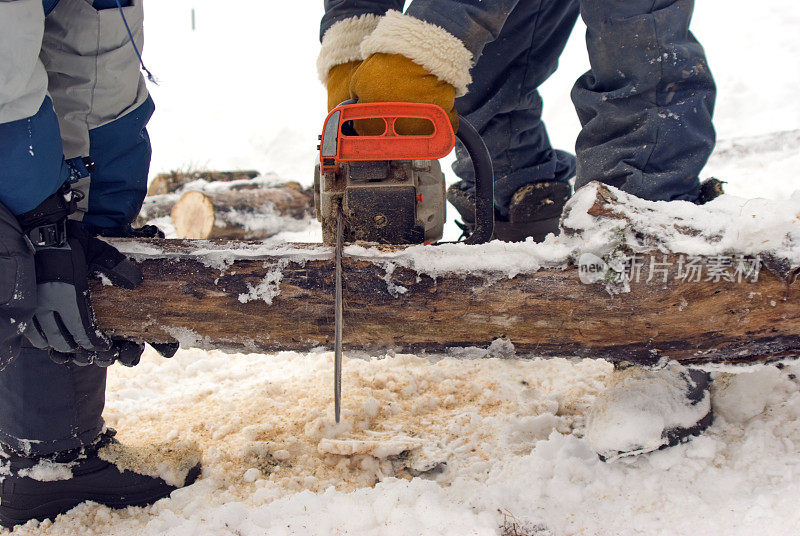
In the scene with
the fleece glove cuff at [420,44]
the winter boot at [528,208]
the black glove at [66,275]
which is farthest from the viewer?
the winter boot at [528,208]

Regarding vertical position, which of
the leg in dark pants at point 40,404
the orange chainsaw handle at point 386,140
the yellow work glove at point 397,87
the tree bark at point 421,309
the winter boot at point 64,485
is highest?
the yellow work glove at point 397,87

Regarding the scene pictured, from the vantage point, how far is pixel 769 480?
1274mm

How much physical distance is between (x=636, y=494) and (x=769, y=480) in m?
0.31

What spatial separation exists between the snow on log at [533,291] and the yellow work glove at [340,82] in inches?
26.3

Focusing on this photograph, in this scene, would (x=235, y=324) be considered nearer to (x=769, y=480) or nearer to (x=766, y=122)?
(x=769, y=480)

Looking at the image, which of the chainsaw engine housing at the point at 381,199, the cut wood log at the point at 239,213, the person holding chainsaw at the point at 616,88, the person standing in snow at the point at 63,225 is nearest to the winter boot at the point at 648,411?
the person holding chainsaw at the point at 616,88

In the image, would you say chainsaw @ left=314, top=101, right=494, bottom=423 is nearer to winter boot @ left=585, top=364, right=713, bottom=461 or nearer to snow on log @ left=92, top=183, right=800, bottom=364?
snow on log @ left=92, top=183, right=800, bottom=364

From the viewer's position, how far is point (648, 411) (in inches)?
55.9

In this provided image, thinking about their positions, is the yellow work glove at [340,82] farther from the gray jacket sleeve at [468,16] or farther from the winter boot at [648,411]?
the winter boot at [648,411]

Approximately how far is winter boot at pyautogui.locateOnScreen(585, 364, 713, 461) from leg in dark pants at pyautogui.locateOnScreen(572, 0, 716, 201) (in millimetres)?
619

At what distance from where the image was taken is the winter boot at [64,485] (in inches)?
57.6

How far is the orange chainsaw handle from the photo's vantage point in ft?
5.10

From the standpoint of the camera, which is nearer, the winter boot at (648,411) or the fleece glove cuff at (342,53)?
the winter boot at (648,411)

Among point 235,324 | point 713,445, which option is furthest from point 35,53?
point 713,445
